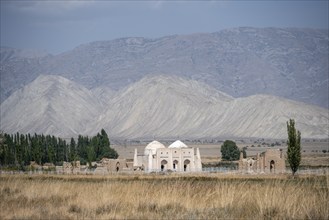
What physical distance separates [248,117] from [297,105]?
1390cm

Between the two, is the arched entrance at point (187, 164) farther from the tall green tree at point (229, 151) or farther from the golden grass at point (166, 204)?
the golden grass at point (166, 204)

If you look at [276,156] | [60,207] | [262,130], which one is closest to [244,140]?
[262,130]

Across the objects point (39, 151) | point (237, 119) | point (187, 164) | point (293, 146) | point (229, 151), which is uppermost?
point (237, 119)

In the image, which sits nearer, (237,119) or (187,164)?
(187,164)

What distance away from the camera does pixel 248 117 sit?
177 m

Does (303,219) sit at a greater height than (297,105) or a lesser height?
lesser

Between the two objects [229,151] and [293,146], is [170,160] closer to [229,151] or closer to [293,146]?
[229,151]

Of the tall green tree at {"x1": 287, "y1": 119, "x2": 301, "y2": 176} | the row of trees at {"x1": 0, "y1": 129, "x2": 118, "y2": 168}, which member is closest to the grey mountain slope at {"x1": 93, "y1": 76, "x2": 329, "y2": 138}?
the row of trees at {"x1": 0, "y1": 129, "x2": 118, "y2": 168}

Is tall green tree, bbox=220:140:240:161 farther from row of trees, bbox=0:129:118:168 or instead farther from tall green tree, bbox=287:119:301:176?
tall green tree, bbox=287:119:301:176

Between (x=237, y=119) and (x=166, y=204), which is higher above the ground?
(x=237, y=119)

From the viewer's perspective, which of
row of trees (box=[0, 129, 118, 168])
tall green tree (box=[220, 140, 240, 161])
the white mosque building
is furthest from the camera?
tall green tree (box=[220, 140, 240, 161])

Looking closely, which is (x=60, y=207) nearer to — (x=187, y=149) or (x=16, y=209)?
(x=16, y=209)

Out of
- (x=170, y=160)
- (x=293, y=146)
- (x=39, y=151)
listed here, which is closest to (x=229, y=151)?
(x=170, y=160)

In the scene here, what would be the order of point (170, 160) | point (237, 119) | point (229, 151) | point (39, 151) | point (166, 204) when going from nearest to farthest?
point (166, 204), point (170, 160), point (39, 151), point (229, 151), point (237, 119)
